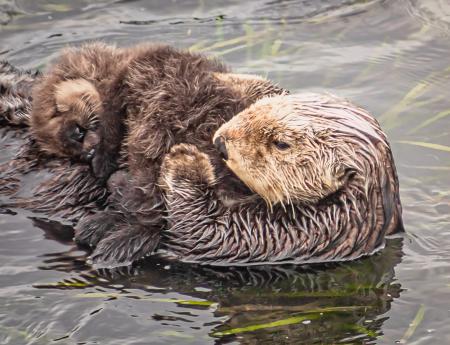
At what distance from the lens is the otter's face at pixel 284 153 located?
4.80 metres

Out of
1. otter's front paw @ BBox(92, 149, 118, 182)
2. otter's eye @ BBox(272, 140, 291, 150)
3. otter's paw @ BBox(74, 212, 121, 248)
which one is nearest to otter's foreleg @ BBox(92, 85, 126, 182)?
otter's front paw @ BBox(92, 149, 118, 182)

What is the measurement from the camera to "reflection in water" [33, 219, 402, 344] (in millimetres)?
4672

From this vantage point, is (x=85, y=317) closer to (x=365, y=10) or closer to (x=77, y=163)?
(x=77, y=163)

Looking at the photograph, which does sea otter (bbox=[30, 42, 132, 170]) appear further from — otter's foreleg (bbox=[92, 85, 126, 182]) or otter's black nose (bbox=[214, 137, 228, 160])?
otter's black nose (bbox=[214, 137, 228, 160])

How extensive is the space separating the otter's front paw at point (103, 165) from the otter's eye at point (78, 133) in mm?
130

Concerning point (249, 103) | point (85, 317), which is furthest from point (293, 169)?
point (85, 317)

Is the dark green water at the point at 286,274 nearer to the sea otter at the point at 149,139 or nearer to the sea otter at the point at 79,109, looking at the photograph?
the sea otter at the point at 149,139

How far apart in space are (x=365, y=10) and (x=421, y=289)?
3.75 m

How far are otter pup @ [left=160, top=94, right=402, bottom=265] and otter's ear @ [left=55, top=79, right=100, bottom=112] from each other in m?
0.57

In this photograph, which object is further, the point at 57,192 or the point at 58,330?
the point at 57,192

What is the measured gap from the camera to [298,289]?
5.04 metres

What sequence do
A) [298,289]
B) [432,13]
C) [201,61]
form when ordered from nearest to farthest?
1. [298,289]
2. [201,61]
3. [432,13]

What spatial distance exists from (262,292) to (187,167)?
807 mm

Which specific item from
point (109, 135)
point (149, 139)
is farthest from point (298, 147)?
point (109, 135)
